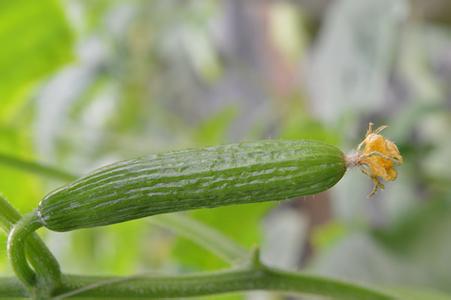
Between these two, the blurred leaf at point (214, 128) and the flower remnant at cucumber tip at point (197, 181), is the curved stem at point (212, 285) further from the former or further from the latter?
the blurred leaf at point (214, 128)

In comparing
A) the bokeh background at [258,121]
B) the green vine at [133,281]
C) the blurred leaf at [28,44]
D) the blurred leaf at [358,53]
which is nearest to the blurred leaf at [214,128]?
the bokeh background at [258,121]

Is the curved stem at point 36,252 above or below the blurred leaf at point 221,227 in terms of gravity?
below

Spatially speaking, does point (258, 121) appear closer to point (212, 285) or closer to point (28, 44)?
point (28, 44)

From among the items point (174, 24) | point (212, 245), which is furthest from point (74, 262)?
point (174, 24)

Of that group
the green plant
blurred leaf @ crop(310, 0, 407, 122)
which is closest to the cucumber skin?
A: the green plant

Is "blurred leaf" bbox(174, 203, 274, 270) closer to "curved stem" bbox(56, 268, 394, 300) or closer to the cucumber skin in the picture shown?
"curved stem" bbox(56, 268, 394, 300)

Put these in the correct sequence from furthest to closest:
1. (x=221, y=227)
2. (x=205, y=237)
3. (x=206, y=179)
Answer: (x=221, y=227), (x=205, y=237), (x=206, y=179)

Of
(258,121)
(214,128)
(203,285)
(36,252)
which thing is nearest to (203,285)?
(203,285)
